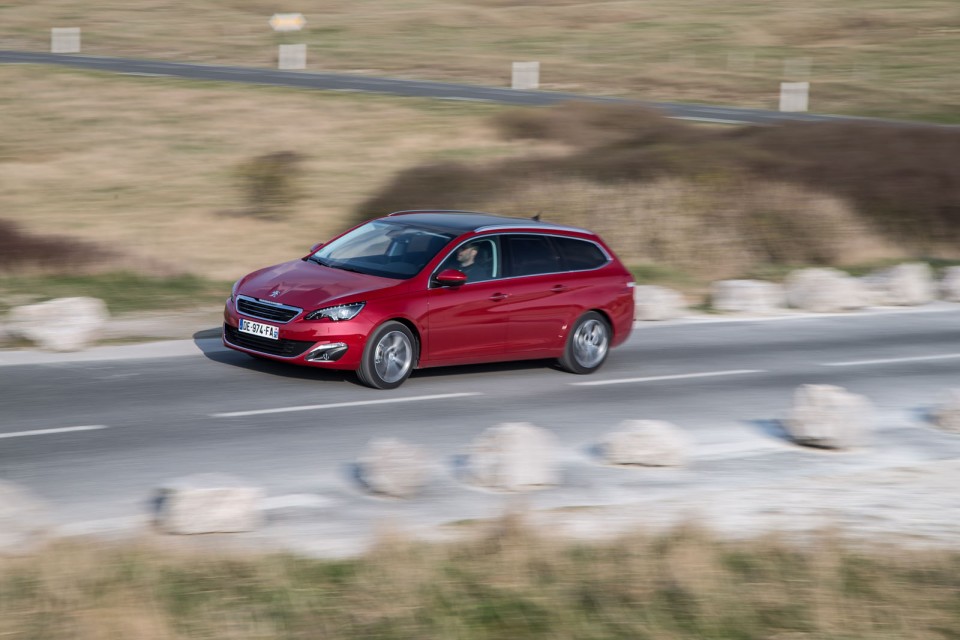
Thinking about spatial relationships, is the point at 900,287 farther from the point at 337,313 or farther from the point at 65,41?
the point at 65,41

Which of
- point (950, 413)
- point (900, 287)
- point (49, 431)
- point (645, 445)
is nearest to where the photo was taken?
point (645, 445)

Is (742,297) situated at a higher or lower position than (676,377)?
higher

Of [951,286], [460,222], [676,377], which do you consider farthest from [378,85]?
[676,377]

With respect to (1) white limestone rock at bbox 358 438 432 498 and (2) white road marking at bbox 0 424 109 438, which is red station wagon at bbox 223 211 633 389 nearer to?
(2) white road marking at bbox 0 424 109 438

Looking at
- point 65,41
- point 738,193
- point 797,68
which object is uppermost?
point 65,41

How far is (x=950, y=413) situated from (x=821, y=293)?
7.84 metres

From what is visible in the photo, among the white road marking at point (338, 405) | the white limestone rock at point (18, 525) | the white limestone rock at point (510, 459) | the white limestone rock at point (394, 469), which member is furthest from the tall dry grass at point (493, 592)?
the white road marking at point (338, 405)

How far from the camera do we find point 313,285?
41.9ft

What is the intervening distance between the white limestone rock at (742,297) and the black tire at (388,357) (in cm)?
792

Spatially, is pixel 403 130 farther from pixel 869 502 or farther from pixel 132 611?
pixel 132 611

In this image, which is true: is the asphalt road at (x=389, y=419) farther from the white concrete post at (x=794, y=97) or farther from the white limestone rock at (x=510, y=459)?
the white concrete post at (x=794, y=97)

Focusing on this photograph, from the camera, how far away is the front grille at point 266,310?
12483 mm

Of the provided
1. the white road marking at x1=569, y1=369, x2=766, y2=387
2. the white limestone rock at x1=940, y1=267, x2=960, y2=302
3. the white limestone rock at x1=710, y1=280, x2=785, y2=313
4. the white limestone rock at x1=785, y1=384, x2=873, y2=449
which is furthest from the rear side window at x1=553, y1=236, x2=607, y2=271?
the white limestone rock at x1=940, y1=267, x2=960, y2=302

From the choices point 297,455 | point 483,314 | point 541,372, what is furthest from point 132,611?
point 541,372
